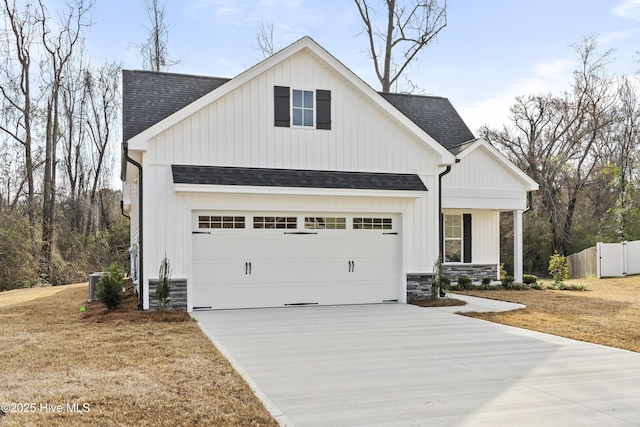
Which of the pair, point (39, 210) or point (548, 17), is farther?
point (39, 210)

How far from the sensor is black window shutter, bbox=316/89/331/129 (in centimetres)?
1354

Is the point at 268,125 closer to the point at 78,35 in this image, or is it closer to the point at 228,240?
the point at 228,240

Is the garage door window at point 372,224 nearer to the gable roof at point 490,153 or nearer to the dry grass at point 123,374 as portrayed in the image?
the gable roof at point 490,153

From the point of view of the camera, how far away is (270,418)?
5098 millimetres

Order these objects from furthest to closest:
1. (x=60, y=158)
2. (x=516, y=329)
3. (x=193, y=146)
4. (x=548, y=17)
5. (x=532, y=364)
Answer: (x=60, y=158) → (x=548, y=17) → (x=193, y=146) → (x=516, y=329) → (x=532, y=364)

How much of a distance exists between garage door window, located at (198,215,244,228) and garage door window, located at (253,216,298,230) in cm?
36

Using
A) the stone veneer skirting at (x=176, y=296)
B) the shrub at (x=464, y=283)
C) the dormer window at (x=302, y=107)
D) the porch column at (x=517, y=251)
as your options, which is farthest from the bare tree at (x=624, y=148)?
the stone veneer skirting at (x=176, y=296)

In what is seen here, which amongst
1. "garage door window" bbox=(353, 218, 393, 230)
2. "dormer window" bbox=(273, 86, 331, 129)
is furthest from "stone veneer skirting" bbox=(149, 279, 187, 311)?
"garage door window" bbox=(353, 218, 393, 230)

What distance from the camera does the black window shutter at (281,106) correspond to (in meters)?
13.2

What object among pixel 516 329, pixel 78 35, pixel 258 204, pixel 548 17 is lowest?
pixel 516 329

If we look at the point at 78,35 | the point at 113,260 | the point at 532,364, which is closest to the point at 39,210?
the point at 113,260

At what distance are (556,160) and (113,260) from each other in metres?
21.9

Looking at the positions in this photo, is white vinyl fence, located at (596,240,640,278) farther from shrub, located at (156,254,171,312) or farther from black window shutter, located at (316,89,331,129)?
shrub, located at (156,254,171,312)

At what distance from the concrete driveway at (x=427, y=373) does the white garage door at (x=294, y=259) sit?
1904mm
